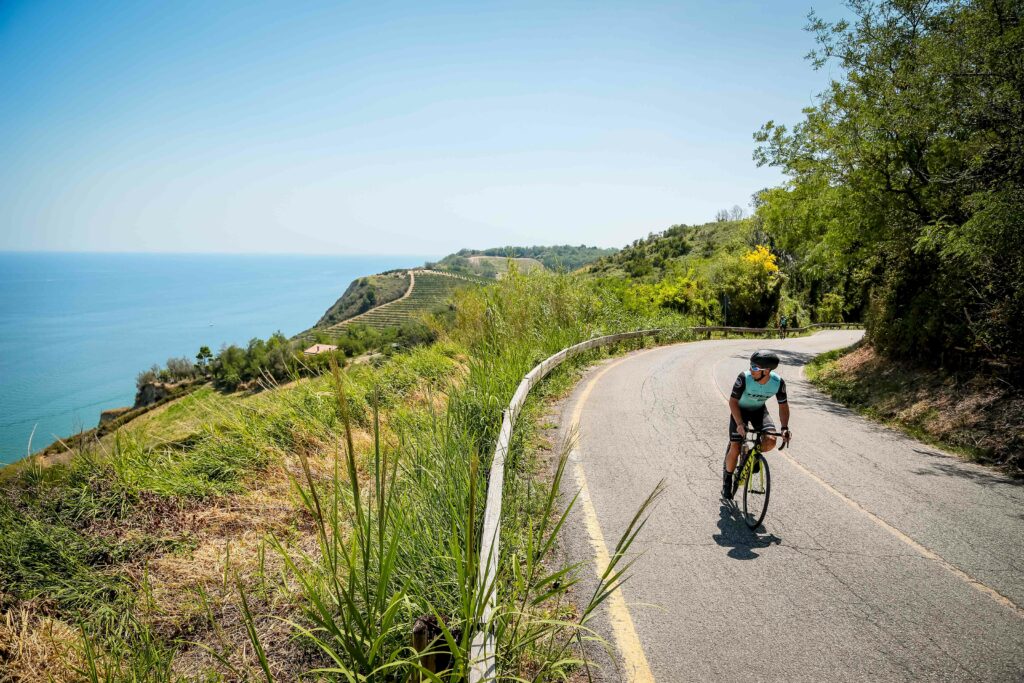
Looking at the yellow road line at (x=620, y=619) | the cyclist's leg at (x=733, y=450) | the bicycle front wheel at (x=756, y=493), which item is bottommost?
the yellow road line at (x=620, y=619)

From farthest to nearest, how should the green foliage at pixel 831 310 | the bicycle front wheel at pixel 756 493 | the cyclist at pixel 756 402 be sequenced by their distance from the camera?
the green foliage at pixel 831 310, the cyclist at pixel 756 402, the bicycle front wheel at pixel 756 493

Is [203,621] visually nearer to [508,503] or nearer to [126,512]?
[126,512]

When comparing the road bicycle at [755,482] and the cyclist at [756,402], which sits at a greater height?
the cyclist at [756,402]

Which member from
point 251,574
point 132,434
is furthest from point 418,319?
point 251,574

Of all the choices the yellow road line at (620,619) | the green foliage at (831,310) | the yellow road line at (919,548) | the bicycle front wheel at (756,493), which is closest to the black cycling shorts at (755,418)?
the bicycle front wheel at (756,493)

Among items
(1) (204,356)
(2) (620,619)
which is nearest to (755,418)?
(2) (620,619)

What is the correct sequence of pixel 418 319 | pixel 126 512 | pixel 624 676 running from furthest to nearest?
pixel 418 319, pixel 126 512, pixel 624 676

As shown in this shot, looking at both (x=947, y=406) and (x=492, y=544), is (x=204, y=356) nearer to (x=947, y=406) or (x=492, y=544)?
(x=492, y=544)

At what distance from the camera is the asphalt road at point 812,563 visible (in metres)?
3.15

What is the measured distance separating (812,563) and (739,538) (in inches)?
25.1

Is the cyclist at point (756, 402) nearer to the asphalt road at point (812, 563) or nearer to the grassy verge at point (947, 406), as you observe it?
the asphalt road at point (812, 563)

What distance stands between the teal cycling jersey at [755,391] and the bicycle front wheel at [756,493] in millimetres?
591

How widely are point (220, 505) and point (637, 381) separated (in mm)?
9839

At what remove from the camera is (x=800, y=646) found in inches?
128
